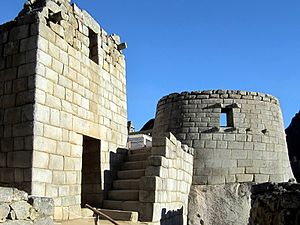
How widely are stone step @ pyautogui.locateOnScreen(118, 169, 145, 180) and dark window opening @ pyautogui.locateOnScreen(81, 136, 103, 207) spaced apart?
0.66 metres

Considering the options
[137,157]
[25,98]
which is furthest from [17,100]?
[137,157]

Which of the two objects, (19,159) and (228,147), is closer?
(19,159)

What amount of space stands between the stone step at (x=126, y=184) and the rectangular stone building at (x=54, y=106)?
290 millimetres


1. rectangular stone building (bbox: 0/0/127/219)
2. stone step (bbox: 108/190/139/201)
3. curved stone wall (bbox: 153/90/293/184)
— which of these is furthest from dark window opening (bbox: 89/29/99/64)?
curved stone wall (bbox: 153/90/293/184)

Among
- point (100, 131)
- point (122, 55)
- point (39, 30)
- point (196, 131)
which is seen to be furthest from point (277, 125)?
point (39, 30)

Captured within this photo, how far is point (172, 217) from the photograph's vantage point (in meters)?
8.78

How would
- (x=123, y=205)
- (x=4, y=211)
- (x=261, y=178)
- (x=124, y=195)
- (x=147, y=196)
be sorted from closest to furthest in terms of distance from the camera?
(x=4, y=211)
(x=147, y=196)
(x=123, y=205)
(x=124, y=195)
(x=261, y=178)

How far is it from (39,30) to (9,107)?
142cm

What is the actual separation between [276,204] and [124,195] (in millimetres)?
3493

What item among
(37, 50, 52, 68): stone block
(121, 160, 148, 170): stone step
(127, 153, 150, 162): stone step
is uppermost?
(37, 50, 52, 68): stone block

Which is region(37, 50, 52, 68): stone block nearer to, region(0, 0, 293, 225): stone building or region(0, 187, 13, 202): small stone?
region(0, 0, 293, 225): stone building

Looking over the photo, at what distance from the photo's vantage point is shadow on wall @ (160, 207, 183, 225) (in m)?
7.85

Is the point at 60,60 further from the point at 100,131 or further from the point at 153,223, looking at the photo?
the point at 153,223

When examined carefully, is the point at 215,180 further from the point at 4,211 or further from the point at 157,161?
the point at 4,211
